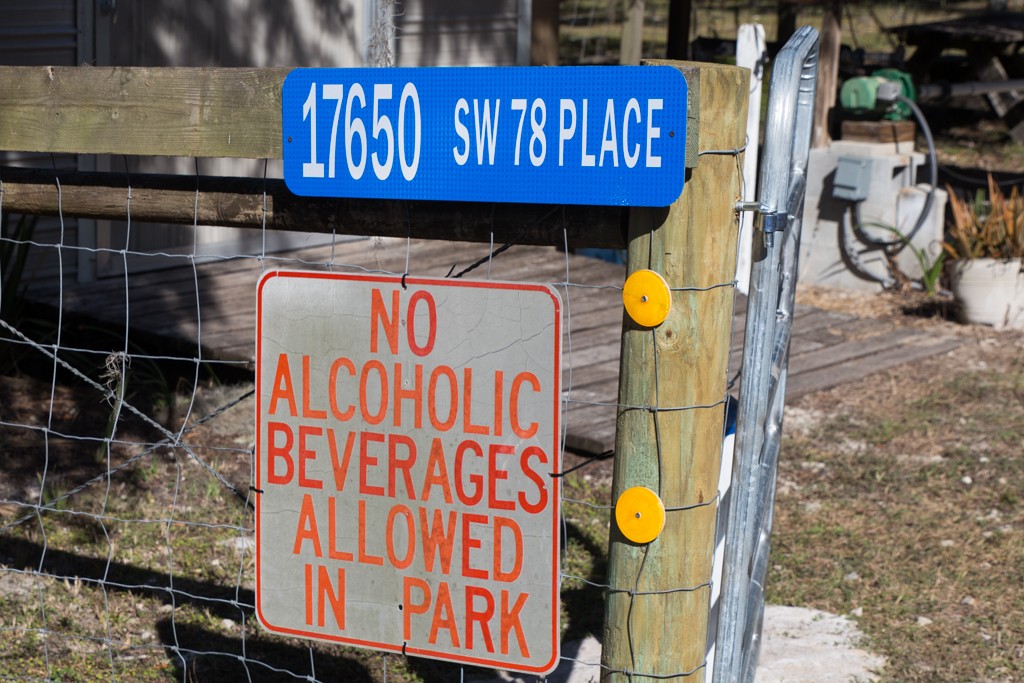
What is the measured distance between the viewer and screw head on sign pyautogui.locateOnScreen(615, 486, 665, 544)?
7.20ft

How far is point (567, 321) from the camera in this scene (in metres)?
6.32

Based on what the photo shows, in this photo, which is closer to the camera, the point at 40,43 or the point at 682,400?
the point at 682,400

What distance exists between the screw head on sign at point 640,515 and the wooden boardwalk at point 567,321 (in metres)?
2.89

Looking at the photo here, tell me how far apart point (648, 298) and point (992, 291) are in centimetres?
584

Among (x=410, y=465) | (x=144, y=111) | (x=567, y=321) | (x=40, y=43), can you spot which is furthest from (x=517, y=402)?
(x=40, y=43)

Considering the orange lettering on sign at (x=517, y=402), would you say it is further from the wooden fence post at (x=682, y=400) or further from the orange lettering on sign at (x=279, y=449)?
the orange lettering on sign at (x=279, y=449)

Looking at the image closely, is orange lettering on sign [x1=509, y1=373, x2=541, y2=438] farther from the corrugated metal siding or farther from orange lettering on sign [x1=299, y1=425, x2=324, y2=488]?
the corrugated metal siding

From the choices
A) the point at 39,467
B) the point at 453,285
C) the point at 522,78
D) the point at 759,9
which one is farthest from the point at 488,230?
the point at 759,9

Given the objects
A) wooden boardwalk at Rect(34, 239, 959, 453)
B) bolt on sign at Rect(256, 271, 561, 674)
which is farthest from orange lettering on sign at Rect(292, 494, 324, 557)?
wooden boardwalk at Rect(34, 239, 959, 453)

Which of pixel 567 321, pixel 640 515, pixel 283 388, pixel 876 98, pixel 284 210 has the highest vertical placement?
pixel 876 98

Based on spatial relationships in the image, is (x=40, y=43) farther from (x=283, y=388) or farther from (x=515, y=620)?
(x=515, y=620)

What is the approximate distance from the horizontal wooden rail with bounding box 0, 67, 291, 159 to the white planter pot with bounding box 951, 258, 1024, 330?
591cm

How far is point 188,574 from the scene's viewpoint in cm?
409

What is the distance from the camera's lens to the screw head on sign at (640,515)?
2.19 meters
